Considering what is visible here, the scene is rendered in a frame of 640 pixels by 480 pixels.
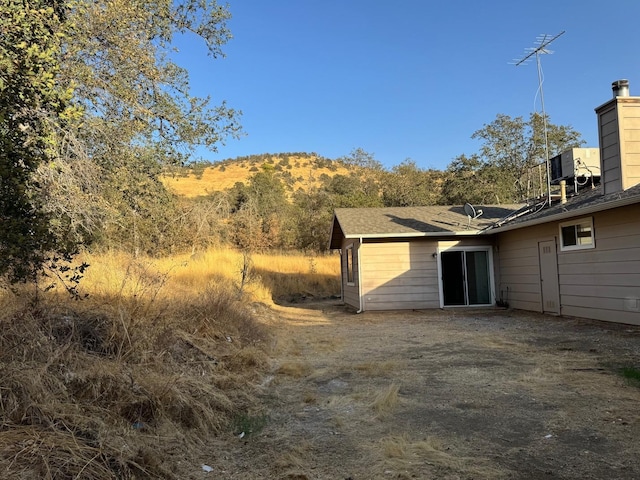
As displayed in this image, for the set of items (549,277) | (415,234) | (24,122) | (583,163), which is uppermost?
(583,163)

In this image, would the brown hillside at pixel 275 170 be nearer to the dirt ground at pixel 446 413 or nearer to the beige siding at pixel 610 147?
the beige siding at pixel 610 147

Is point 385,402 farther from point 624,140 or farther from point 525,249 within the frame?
point 525,249

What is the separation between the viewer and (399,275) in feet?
44.2

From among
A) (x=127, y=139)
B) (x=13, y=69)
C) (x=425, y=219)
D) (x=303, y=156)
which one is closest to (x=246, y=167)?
(x=303, y=156)

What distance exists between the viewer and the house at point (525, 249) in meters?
8.65

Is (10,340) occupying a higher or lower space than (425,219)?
lower

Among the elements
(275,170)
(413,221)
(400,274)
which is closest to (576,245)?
(400,274)

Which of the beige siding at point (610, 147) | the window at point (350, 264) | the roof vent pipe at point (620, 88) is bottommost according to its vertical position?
the window at point (350, 264)

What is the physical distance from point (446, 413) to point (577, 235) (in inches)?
298

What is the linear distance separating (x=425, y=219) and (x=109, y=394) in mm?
12506

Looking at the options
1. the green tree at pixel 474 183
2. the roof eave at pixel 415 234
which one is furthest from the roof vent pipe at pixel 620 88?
the green tree at pixel 474 183

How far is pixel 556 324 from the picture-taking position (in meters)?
9.50

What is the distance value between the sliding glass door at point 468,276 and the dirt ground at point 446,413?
5778mm

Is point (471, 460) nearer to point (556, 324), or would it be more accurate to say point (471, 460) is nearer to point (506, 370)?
point (506, 370)
